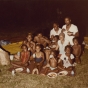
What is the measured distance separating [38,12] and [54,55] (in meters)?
8.95

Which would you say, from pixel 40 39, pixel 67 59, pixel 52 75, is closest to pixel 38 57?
pixel 52 75

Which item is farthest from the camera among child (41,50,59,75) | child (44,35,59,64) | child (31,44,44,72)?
child (44,35,59,64)

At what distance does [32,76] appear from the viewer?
231 inches

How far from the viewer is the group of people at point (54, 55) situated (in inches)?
244

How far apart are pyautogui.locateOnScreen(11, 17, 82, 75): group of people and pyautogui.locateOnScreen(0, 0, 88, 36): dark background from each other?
17.7ft

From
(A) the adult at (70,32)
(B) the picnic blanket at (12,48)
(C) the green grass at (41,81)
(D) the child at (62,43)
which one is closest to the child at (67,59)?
(C) the green grass at (41,81)

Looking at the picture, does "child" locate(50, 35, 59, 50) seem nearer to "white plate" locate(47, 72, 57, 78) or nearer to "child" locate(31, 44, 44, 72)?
"child" locate(31, 44, 44, 72)

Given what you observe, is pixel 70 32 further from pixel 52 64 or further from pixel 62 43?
pixel 52 64

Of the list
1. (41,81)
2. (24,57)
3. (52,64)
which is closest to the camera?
(41,81)

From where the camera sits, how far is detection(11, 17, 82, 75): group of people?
6.20 m

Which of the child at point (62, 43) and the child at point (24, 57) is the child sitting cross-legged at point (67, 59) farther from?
the child at point (24, 57)

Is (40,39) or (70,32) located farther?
(40,39)

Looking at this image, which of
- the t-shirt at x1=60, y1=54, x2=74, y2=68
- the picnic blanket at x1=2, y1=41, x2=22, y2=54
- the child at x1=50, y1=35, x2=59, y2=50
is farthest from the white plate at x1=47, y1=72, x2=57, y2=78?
the picnic blanket at x1=2, y1=41, x2=22, y2=54

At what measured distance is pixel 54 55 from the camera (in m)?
6.27
